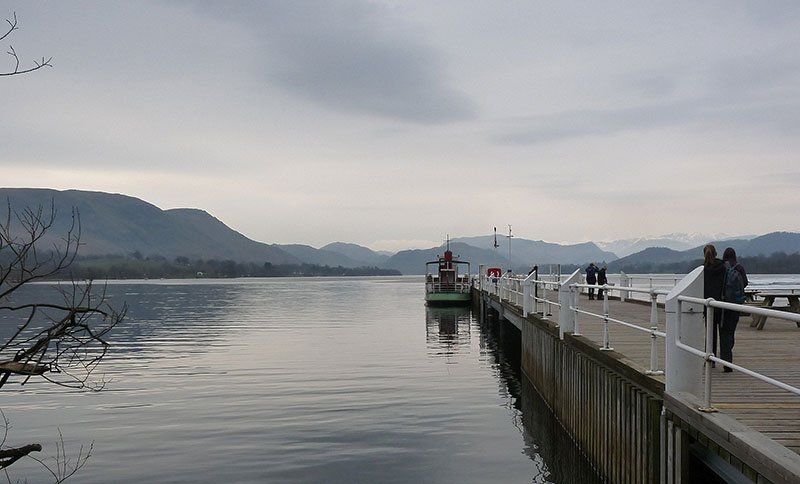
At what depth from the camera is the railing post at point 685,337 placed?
8.05 meters

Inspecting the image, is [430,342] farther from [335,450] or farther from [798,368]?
[798,368]

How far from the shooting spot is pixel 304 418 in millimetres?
18375

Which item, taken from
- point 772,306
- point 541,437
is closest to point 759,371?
point 541,437

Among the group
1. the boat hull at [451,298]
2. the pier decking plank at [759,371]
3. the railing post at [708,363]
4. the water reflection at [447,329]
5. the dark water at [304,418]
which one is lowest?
the dark water at [304,418]

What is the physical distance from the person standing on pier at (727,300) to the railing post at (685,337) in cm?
219

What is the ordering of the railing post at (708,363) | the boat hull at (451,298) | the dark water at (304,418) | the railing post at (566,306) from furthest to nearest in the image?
the boat hull at (451,298), the railing post at (566,306), the dark water at (304,418), the railing post at (708,363)

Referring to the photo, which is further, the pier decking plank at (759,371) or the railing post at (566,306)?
the railing post at (566,306)

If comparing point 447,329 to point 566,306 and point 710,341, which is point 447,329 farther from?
point 710,341

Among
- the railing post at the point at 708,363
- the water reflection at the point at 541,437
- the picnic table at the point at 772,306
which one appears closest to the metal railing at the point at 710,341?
the railing post at the point at 708,363

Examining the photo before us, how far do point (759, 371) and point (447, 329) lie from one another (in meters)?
Result: 35.7

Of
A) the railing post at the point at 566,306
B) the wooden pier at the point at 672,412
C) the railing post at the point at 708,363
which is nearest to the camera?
the wooden pier at the point at 672,412

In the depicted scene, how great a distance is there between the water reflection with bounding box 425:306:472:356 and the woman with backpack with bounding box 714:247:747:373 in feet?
68.5

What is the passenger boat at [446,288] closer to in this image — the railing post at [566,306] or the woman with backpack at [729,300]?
the railing post at [566,306]


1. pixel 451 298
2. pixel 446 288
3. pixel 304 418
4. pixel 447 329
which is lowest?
pixel 304 418
